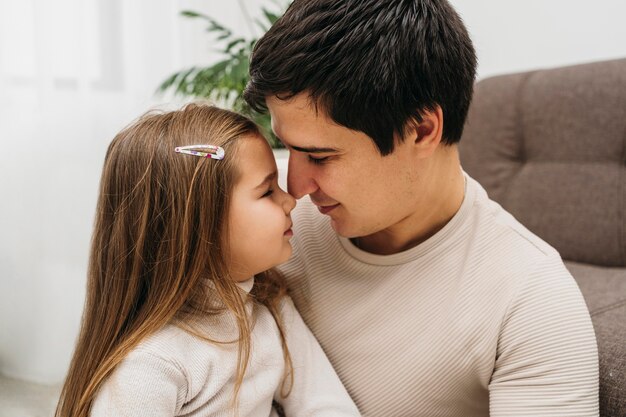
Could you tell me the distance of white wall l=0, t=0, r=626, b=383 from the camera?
5.02 feet

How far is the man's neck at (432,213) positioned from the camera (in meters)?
1.11

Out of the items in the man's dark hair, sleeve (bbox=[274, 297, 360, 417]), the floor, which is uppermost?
the man's dark hair

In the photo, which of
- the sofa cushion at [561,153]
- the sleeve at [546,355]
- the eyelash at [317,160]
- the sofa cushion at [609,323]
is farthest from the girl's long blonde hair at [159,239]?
the sofa cushion at [561,153]

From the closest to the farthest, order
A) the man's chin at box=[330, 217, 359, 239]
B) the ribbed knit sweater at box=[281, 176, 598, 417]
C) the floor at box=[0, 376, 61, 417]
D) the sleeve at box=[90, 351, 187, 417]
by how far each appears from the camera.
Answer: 1. the sleeve at box=[90, 351, 187, 417]
2. the ribbed knit sweater at box=[281, 176, 598, 417]
3. the man's chin at box=[330, 217, 359, 239]
4. the floor at box=[0, 376, 61, 417]

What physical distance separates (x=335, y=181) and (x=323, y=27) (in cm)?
25

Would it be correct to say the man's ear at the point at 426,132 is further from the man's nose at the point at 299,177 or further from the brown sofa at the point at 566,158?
the brown sofa at the point at 566,158

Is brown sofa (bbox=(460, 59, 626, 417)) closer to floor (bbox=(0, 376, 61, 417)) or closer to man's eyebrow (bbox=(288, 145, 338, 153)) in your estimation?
man's eyebrow (bbox=(288, 145, 338, 153))

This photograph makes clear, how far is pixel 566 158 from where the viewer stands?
1.66 m

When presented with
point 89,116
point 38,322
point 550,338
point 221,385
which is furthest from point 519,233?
point 89,116

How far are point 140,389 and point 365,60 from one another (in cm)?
59

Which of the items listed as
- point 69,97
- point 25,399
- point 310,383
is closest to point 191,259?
point 310,383

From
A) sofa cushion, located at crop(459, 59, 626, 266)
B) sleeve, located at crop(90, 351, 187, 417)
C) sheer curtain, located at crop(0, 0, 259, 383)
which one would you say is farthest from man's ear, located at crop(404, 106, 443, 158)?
sheer curtain, located at crop(0, 0, 259, 383)

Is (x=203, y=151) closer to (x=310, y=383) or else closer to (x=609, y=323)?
(x=310, y=383)

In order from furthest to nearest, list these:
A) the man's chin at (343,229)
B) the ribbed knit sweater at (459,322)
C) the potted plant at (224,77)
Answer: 1. the potted plant at (224,77)
2. the man's chin at (343,229)
3. the ribbed knit sweater at (459,322)
